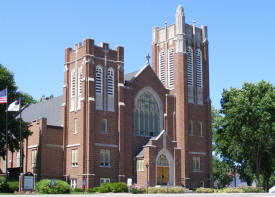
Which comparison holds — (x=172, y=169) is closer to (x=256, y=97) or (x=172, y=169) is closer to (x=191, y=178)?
(x=191, y=178)

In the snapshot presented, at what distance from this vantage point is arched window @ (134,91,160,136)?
54.8 m

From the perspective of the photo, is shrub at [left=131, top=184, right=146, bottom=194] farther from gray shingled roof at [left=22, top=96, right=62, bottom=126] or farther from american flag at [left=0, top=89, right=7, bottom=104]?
american flag at [left=0, top=89, right=7, bottom=104]

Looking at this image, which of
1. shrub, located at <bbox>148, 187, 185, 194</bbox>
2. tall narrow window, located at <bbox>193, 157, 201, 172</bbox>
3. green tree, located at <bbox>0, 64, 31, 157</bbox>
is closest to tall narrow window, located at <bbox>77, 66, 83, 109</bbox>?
green tree, located at <bbox>0, 64, 31, 157</bbox>

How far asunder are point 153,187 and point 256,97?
714 inches

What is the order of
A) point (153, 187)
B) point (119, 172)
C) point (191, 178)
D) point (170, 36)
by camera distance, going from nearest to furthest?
point (153, 187) → point (119, 172) → point (191, 178) → point (170, 36)

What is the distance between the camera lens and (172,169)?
53719 millimetres

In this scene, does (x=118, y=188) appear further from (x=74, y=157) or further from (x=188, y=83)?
(x=188, y=83)

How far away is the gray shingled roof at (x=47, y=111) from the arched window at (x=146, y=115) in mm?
9030

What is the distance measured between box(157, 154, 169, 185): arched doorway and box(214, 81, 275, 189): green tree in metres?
10.5

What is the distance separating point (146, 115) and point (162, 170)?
6804 millimetres

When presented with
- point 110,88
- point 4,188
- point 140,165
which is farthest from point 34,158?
point 140,165

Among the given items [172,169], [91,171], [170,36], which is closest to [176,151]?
[172,169]

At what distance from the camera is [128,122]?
174 ft

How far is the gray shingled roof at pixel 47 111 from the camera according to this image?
187 feet
